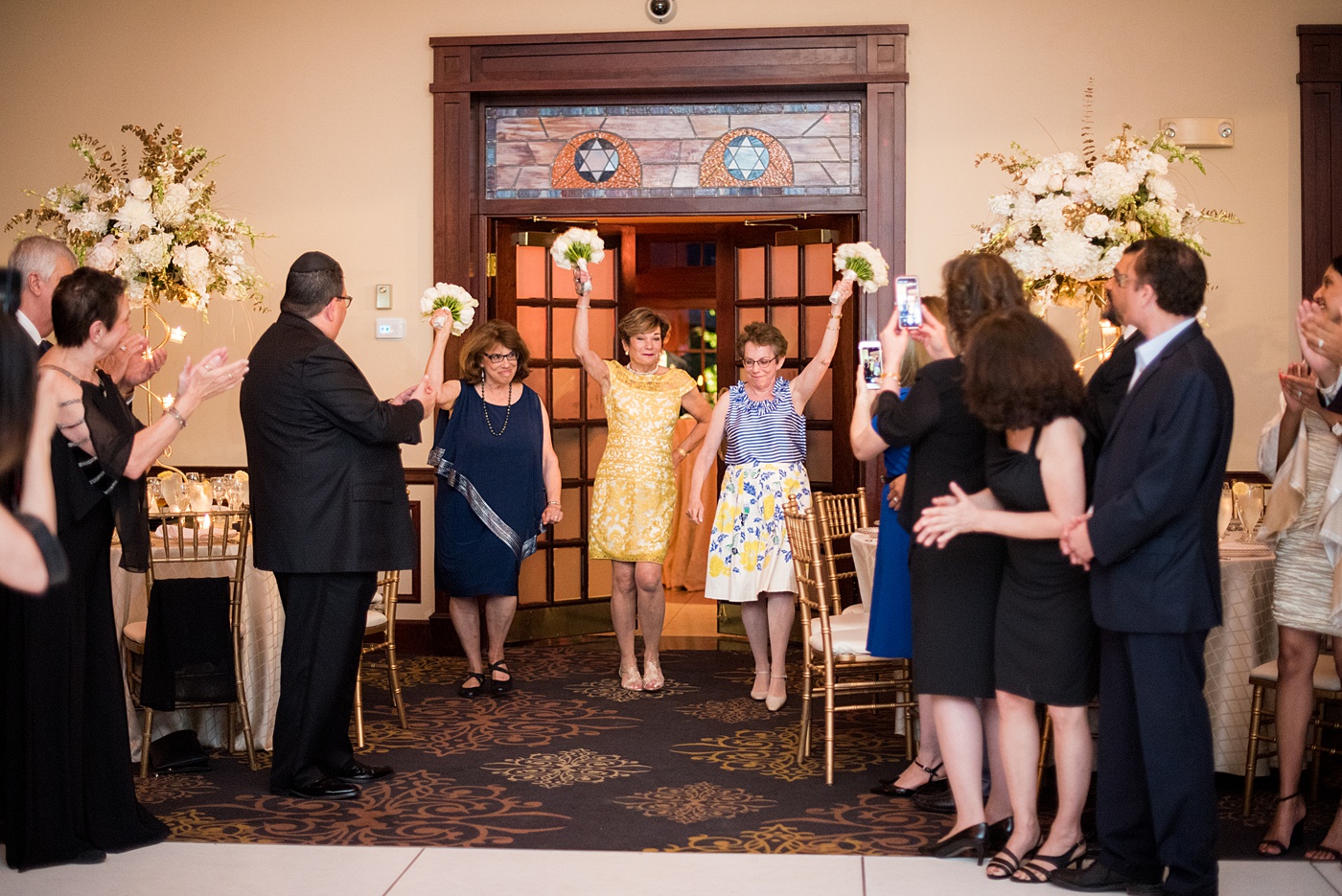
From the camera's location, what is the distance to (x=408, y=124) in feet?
22.3

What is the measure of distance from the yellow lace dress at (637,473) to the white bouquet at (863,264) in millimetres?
974

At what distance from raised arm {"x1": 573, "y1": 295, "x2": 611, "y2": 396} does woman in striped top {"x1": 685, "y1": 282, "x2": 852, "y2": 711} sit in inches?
23.5

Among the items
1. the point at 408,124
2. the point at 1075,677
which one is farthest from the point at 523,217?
the point at 1075,677

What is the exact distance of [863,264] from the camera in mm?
5281

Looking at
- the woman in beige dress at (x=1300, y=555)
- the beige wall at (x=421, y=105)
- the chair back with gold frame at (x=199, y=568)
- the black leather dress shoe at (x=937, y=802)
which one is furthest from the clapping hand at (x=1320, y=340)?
the chair back with gold frame at (x=199, y=568)

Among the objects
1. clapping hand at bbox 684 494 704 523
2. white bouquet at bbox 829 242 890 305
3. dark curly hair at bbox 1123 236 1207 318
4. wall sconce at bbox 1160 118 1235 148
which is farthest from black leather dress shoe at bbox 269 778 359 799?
wall sconce at bbox 1160 118 1235 148

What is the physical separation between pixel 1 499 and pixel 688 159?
4.38 meters

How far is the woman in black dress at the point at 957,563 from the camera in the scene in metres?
3.26

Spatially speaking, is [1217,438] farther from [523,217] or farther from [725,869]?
[523,217]

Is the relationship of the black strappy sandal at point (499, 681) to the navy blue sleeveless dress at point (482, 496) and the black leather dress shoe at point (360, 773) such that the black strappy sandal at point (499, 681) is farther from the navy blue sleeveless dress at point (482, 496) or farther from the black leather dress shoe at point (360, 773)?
the black leather dress shoe at point (360, 773)

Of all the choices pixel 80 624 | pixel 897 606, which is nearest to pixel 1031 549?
pixel 897 606

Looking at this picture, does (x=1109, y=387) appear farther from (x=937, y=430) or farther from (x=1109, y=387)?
(x=937, y=430)

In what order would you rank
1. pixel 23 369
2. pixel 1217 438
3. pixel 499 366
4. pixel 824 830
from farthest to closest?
pixel 499 366
pixel 824 830
pixel 1217 438
pixel 23 369

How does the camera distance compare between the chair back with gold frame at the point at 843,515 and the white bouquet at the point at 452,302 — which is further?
the white bouquet at the point at 452,302
